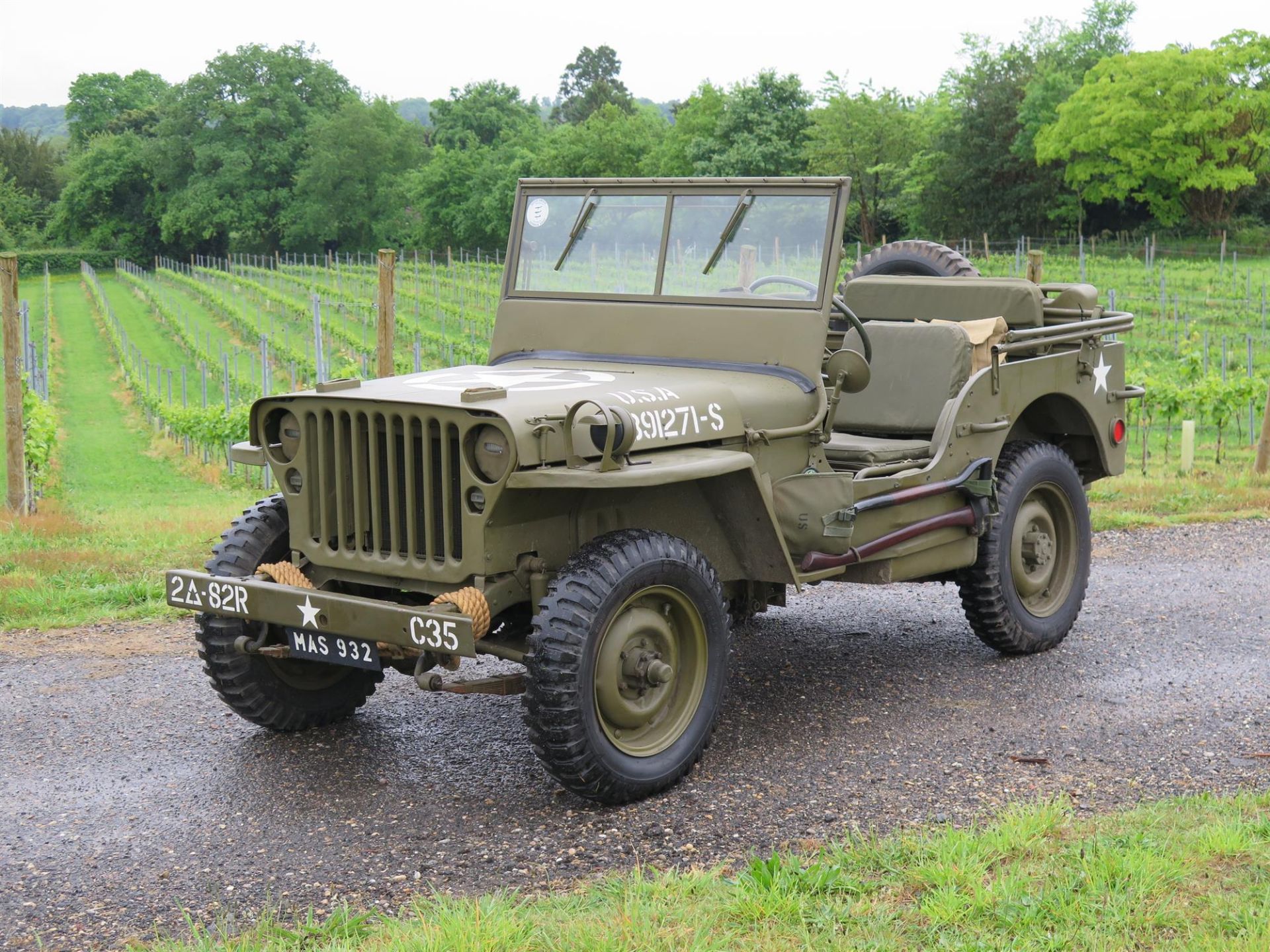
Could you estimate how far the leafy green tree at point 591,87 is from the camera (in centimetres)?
10869

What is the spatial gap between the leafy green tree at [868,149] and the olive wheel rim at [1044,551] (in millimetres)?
52089

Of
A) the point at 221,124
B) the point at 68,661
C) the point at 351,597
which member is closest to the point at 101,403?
the point at 68,661

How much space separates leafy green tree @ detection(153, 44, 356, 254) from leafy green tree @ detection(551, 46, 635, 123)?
19.2 meters

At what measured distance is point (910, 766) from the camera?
17.6 ft

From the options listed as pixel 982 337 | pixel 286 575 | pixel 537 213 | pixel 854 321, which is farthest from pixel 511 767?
pixel 982 337

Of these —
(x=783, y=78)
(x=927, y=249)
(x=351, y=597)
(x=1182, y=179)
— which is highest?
(x=783, y=78)

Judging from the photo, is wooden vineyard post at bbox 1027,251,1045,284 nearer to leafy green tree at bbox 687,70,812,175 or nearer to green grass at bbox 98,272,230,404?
green grass at bbox 98,272,230,404

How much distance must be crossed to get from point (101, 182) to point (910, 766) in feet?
326

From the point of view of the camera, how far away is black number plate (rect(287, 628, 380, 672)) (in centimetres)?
497

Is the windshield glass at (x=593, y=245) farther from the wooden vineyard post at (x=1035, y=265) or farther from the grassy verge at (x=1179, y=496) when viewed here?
the wooden vineyard post at (x=1035, y=265)

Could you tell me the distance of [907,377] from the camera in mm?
6918

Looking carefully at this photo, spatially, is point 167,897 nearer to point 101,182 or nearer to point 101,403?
point 101,403

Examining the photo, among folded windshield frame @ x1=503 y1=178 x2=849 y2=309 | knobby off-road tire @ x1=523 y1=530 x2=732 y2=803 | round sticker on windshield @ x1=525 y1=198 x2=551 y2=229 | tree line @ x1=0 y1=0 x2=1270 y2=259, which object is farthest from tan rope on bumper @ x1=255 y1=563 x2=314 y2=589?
tree line @ x1=0 y1=0 x2=1270 y2=259

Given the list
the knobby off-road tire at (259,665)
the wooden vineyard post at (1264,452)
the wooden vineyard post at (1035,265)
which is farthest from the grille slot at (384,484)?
the wooden vineyard post at (1264,452)
